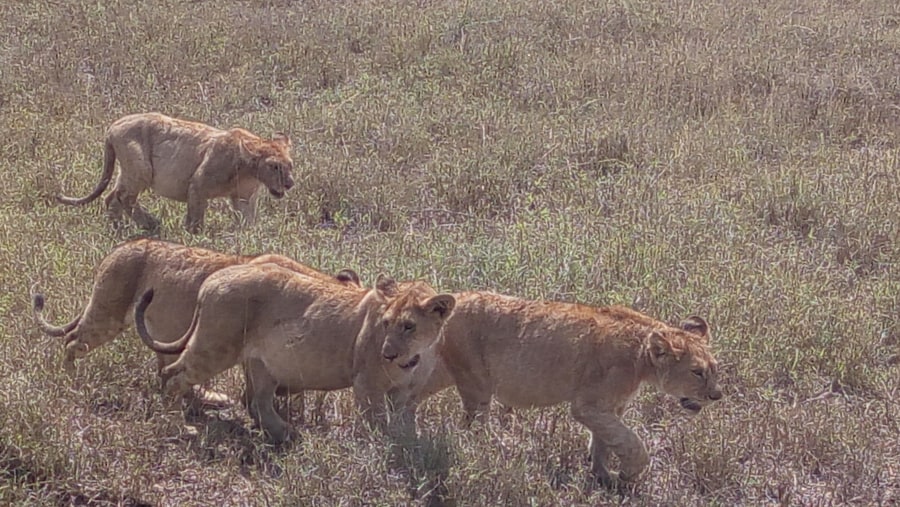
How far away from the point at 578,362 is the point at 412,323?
0.80 metres

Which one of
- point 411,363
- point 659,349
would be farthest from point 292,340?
point 659,349

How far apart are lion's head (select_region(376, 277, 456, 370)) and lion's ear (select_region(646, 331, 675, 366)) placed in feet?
2.90

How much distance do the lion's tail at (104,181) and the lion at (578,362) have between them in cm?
441

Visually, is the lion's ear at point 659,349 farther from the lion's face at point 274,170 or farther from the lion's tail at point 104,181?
the lion's tail at point 104,181

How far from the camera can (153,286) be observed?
590cm

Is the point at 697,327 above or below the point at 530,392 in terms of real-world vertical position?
above

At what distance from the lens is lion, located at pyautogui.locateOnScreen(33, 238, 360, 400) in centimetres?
586

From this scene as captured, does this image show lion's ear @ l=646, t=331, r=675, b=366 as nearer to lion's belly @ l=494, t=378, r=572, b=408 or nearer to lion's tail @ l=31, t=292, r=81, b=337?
lion's belly @ l=494, t=378, r=572, b=408

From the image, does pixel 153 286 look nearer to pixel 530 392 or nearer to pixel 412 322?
pixel 412 322

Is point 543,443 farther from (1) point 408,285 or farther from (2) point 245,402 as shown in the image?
(2) point 245,402

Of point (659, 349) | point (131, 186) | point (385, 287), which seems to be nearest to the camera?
point (659, 349)

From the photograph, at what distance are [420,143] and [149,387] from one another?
16.6 ft

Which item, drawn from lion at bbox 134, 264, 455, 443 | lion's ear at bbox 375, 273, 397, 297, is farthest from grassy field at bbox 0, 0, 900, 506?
lion's ear at bbox 375, 273, 397, 297

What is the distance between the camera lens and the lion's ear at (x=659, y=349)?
5.21m
